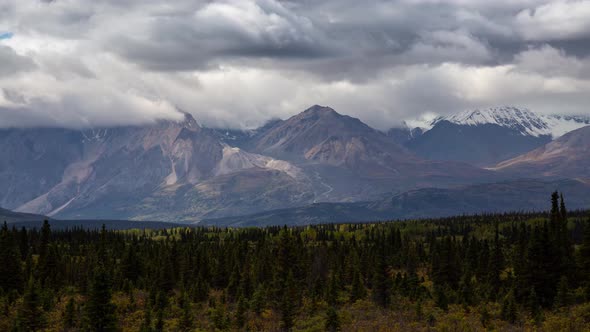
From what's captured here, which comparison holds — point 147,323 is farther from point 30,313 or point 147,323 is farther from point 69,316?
point 30,313

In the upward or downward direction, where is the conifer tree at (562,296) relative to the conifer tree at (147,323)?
upward

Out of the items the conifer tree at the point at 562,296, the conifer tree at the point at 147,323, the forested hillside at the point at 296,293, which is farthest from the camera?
the conifer tree at the point at 147,323

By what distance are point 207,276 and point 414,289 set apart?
4777cm

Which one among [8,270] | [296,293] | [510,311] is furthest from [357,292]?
[8,270]

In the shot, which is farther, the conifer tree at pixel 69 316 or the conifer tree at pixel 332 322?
the conifer tree at pixel 69 316

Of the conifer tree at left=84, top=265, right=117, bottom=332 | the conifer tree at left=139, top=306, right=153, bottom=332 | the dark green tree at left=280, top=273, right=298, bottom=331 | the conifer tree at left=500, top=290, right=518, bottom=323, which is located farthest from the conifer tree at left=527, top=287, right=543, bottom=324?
the conifer tree at left=84, top=265, right=117, bottom=332

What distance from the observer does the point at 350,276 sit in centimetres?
16150

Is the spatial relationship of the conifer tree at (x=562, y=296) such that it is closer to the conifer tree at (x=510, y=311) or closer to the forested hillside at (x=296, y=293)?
the forested hillside at (x=296, y=293)

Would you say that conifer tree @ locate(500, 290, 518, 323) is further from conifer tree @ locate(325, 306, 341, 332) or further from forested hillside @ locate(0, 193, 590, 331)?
conifer tree @ locate(325, 306, 341, 332)

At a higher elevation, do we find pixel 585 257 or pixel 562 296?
pixel 585 257

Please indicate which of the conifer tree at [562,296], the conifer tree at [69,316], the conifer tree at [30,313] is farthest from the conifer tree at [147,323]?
the conifer tree at [562,296]

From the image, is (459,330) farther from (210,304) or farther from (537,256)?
(210,304)

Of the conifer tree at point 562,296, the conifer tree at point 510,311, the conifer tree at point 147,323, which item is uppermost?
the conifer tree at point 562,296

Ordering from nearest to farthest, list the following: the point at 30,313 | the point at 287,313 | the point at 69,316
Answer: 1. the point at 30,313
2. the point at 69,316
3. the point at 287,313
